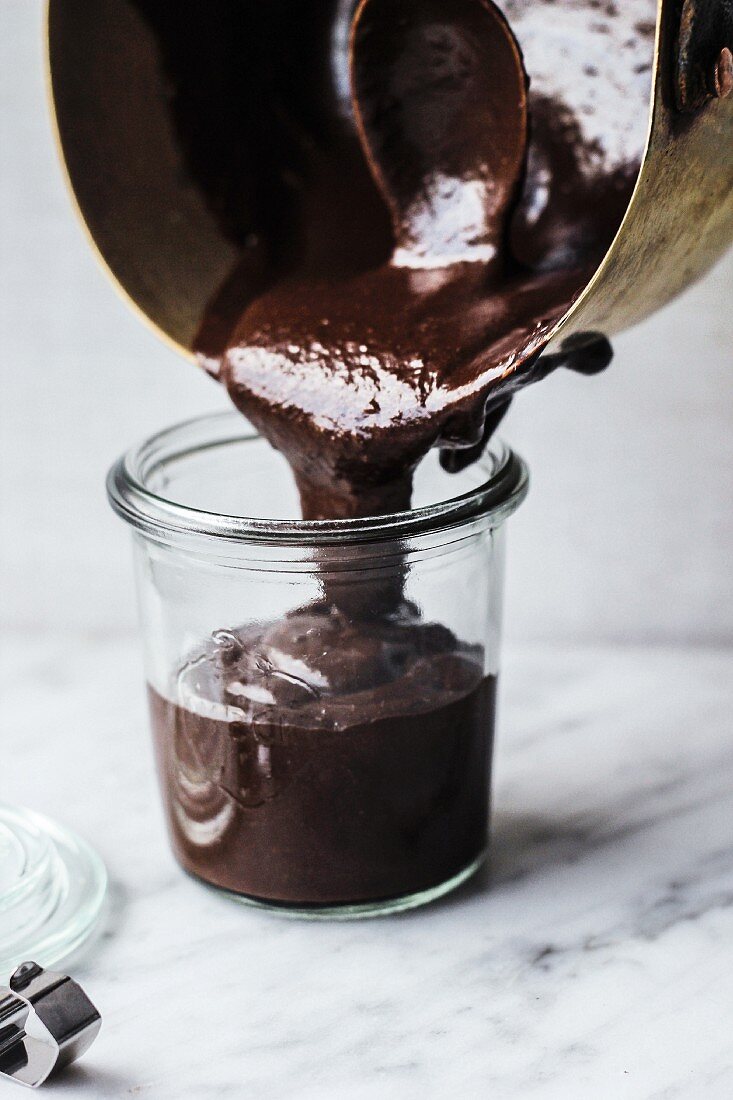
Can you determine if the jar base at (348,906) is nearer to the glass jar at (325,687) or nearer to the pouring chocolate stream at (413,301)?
the glass jar at (325,687)

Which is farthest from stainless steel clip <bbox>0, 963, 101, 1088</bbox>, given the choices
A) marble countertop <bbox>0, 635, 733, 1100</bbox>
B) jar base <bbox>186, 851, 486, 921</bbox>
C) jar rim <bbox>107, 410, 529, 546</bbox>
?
jar rim <bbox>107, 410, 529, 546</bbox>

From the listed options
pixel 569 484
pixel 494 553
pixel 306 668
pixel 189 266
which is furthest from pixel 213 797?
pixel 569 484

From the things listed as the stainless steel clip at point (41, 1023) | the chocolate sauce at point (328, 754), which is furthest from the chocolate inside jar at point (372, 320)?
the stainless steel clip at point (41, 1023)

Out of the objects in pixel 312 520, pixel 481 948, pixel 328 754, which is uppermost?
pixel 312 520

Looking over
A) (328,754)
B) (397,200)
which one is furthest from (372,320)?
(328,754)

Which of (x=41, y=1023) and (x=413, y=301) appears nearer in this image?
(x=41, y=1023)

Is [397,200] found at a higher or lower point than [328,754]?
higher

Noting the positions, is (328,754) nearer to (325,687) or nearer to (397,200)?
(325,687)
